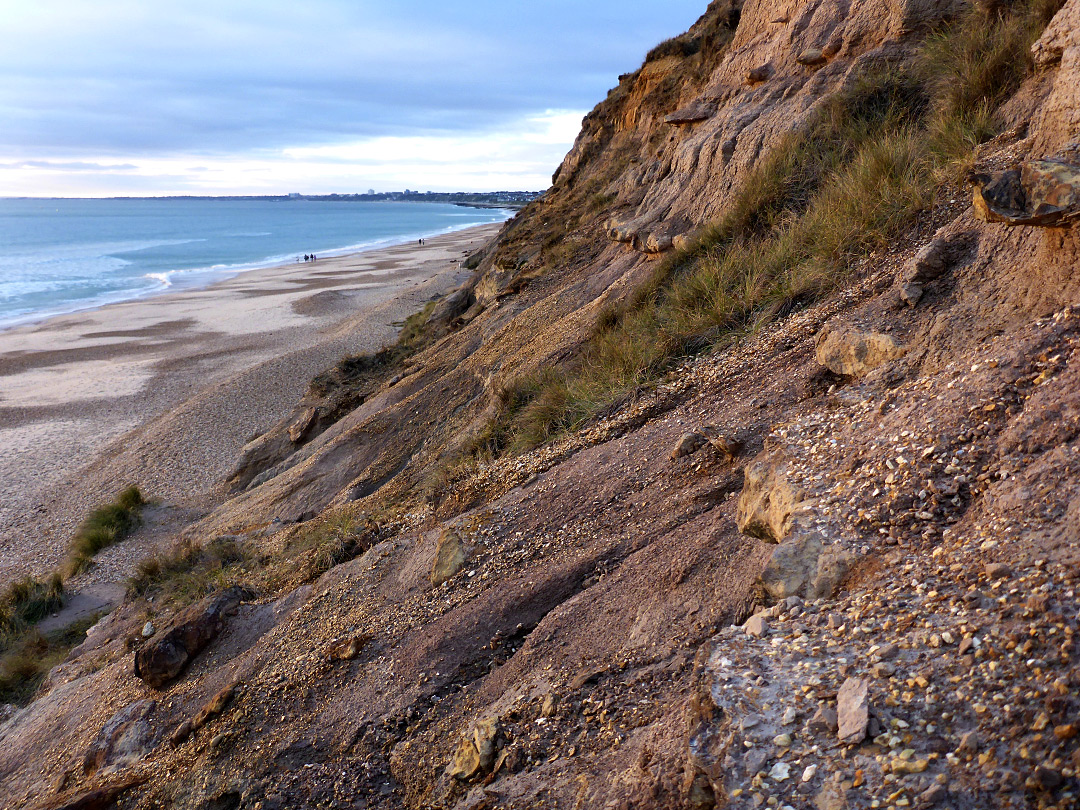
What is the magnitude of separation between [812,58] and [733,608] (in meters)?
8.06

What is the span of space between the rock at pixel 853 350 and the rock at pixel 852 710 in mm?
2383

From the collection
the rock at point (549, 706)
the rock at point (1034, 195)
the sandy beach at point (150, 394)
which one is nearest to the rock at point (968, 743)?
the rock at point (549, 706)

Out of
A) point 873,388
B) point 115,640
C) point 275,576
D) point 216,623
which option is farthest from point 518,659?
point 115,640

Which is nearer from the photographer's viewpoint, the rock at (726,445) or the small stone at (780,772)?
the small stone at (780,772)

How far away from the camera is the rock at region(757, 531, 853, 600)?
2898 mm

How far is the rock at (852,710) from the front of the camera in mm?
2119

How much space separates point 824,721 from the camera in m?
2.22

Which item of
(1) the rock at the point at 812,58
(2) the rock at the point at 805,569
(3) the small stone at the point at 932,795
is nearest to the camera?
(3) the small stone at the point at 932,795

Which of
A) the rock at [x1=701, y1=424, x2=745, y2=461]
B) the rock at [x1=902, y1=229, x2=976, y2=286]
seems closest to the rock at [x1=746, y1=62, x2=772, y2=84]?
the rock at [x1=902, y1=229, x2=976, y2=286]

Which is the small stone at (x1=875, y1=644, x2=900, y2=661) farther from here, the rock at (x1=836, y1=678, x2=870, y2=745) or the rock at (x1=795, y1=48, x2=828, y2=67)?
the rock at (x1=795, y1=48, x2=828, y2=67)

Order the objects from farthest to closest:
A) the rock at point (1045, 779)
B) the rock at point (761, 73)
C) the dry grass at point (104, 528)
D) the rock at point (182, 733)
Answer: the dry grass at point (104, 528) < the rock at point (761, 73) < the rock at point (182, 733) < the rock at point (1045, 779)

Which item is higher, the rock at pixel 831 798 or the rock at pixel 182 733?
the rock at pixel 831 798

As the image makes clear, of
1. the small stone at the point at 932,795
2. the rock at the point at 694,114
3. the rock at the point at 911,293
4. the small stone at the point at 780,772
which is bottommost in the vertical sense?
the small stone at the point at 780,772

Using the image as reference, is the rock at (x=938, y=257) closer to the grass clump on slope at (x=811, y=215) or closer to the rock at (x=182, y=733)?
Result: the grass clump on slope at (x=811, y=215)
